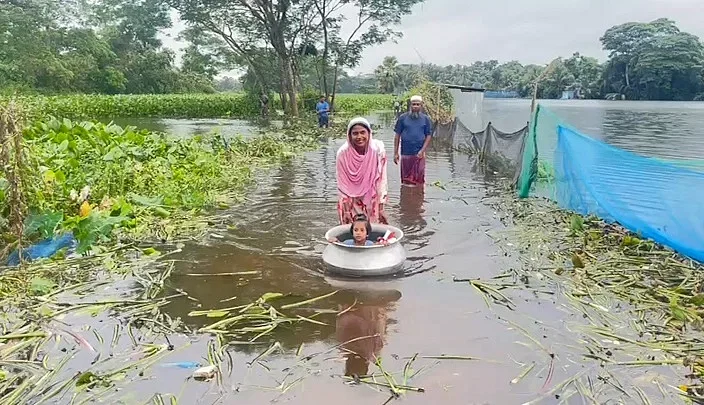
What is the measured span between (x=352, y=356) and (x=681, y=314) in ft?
8.04

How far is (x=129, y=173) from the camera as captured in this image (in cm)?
841

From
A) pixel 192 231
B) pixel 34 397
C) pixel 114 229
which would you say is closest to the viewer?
pixel 34 397

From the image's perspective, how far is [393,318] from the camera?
14.9 ft

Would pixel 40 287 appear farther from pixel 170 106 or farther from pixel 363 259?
pixel 170 106

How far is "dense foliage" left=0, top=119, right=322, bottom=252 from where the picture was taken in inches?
239

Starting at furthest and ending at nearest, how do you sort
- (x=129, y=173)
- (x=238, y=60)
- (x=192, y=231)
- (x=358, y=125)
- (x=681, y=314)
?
(x=238, y=60), (x=129, y=173), (x=192, y=231), (x=358, y=125), (x=681, y=314)

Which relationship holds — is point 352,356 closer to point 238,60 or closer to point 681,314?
A: point 681,314

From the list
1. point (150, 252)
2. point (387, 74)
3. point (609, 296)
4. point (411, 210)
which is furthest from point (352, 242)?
point (387, 74)

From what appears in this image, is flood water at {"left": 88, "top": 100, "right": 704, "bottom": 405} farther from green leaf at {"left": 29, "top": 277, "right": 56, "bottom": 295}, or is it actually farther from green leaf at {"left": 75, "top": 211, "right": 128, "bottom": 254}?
green leaf at {"left": 29, "top": 277, "right": 56, "bottom": 295}

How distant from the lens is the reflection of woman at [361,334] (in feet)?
12.5

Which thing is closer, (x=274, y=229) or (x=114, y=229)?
(x=114, y=229)

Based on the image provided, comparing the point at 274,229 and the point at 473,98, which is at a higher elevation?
the point at 473,98

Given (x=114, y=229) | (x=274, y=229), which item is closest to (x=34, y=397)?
(x=114, y=229)

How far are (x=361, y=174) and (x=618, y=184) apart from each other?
292cm
